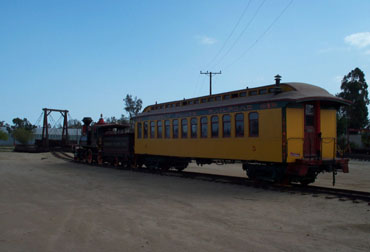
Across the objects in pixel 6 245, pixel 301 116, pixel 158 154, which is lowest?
pixel 6 245

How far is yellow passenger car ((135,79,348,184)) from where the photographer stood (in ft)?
35.8

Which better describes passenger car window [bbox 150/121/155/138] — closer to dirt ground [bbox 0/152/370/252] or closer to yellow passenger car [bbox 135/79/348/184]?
yellow passenger car [bbox 135/79/348/184]

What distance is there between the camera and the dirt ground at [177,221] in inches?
213

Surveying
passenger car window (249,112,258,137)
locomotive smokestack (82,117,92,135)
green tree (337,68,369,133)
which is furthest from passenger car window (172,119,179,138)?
green tree (337,68,369,133)

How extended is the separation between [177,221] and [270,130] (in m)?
5.50

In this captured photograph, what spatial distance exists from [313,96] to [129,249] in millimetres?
8209

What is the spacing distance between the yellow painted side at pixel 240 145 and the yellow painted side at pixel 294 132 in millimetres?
276

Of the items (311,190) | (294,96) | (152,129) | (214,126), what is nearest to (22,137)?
(152,129)

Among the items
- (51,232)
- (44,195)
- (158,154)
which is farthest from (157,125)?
(51,232)

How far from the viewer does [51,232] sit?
6.10 m

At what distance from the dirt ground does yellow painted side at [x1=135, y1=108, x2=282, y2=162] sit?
4.66 ft

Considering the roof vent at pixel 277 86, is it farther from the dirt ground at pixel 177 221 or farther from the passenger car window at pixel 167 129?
the passenger car window at pixel 167 129

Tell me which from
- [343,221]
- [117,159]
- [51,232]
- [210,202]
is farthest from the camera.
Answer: [117,159]

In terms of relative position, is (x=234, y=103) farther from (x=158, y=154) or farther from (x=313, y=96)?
(x=158, y=154)
